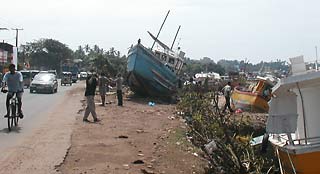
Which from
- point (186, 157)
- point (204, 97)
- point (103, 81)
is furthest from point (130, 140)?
point (103, 81)

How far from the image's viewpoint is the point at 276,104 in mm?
9258

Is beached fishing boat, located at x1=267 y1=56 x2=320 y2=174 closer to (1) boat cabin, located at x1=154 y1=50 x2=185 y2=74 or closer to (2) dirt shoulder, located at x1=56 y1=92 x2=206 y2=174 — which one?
(2) dirt shoulder, located at x1=56 y1=92 x2=206 y2=174

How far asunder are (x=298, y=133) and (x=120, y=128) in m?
6.38

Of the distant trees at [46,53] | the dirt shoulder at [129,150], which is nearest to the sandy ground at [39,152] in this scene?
the dirt shoulder at [129,150]

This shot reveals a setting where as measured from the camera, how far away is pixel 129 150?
1106cm

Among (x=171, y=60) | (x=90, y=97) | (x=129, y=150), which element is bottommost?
(x=129, y=150)

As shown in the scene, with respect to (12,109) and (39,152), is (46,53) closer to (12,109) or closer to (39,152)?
(12,109)

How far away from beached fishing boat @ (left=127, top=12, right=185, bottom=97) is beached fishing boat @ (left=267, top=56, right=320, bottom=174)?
19571 millimetres

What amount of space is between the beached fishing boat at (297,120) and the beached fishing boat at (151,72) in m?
19.6

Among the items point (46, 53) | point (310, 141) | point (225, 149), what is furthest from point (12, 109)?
point (46, 53)

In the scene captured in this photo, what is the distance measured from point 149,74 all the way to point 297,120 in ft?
67.9

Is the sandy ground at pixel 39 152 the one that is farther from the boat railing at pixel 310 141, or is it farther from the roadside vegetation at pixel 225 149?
the boat railing at pixel 310 141

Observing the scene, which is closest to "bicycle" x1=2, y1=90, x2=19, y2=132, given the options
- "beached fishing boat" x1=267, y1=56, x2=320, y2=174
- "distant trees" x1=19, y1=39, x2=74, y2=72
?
"beached fishing boat" x1=267, y1=56, x2=320, y2=174

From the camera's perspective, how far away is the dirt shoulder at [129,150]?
367 inches
